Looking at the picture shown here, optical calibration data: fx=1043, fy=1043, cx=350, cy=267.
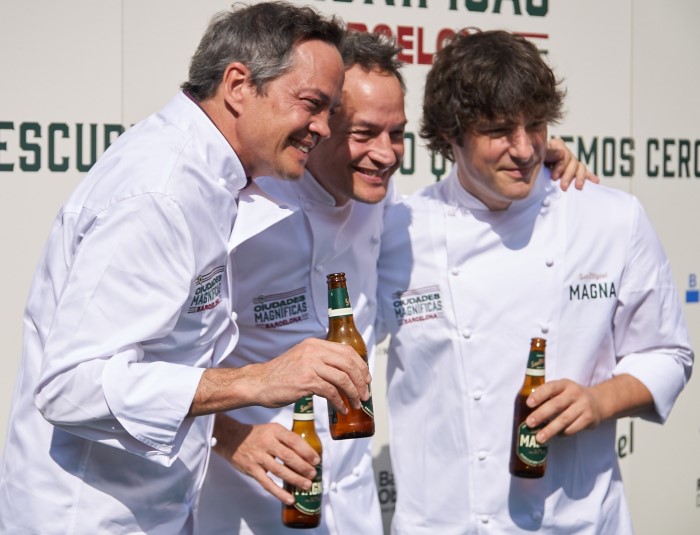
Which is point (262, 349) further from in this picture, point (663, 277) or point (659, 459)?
point (659, 459)

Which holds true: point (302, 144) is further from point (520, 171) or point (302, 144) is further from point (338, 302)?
point (520, 171)

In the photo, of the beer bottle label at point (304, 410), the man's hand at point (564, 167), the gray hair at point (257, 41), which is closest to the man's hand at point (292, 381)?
the beer bottle label at point (304, 410)

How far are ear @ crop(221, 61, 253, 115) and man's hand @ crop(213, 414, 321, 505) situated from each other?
75 cm

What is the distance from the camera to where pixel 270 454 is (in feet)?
7.92

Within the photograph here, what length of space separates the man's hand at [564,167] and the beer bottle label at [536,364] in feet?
1.76

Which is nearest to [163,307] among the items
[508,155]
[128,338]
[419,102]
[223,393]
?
[128,338]

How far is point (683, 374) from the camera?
9.22 ft

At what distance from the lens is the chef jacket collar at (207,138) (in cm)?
221

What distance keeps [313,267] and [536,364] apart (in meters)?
0.61

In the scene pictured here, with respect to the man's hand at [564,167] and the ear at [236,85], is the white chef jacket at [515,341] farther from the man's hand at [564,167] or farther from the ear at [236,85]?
the ear at [236,85]

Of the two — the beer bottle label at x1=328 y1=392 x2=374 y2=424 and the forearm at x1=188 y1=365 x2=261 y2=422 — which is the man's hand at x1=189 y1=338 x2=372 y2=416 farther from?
the beer bottle label at x1=328 y1=392 x2=374 y2=424

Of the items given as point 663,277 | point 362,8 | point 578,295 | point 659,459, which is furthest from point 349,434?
point 659,459

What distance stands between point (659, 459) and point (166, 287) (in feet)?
9.56

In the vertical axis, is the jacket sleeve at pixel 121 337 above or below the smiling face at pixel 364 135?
below
